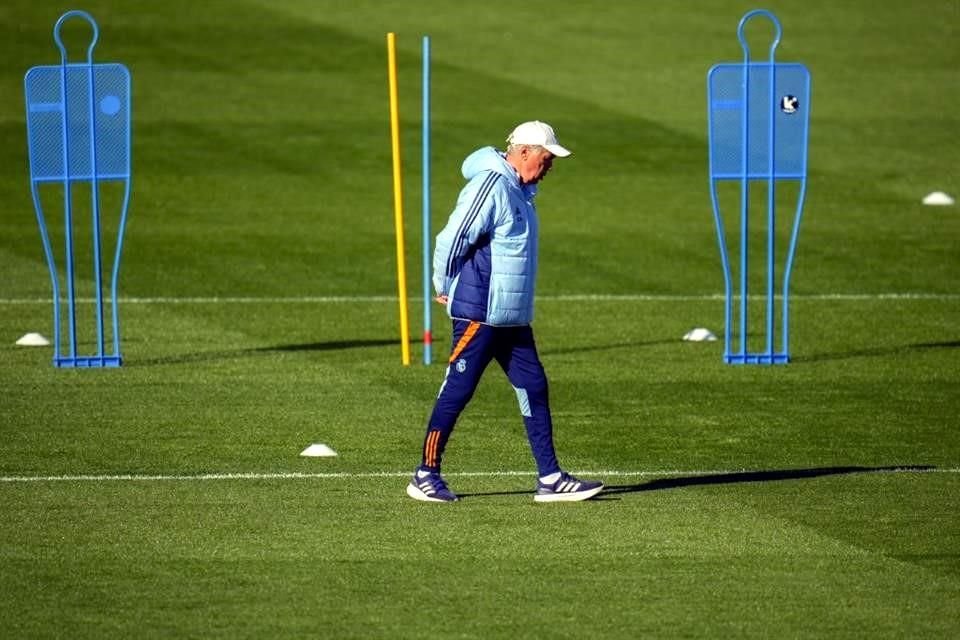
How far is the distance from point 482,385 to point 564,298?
18.2 feet

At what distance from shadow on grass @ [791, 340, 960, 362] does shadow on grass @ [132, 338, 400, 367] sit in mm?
3890

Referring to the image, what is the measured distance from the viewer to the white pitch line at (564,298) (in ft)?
75.3

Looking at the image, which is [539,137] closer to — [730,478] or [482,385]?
[730,478]

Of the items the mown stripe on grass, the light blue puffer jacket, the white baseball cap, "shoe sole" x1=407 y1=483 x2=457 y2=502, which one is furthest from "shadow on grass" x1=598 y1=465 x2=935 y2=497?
the mown stripe on grass

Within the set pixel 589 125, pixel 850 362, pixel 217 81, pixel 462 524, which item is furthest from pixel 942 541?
pixel 217 81

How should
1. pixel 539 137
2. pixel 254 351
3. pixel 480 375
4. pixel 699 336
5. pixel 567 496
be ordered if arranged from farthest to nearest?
pixel 699 336
pixel 254 351
pixel 567 496
pixel 480 375
pixel 539 137

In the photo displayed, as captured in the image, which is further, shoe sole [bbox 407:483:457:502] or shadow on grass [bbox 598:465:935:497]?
shadow on grass [bbox 598:465:935:497]

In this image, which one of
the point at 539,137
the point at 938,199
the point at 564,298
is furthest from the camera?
the point at 938,199

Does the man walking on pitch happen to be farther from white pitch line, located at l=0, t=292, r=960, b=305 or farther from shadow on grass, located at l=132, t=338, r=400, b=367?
white pitch line, located at l=0, t=292, r=960, b=305

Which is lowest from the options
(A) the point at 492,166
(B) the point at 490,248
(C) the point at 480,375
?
(C) the point at 480,375

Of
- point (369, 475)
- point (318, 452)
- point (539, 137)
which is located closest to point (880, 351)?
point (318, 452)

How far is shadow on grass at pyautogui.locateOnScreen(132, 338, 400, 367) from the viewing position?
749 inches

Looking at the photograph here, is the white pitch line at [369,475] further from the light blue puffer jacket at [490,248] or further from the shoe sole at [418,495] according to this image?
the light blue puffer jacket at [490,248]

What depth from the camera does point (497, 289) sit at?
1275 centimetres
